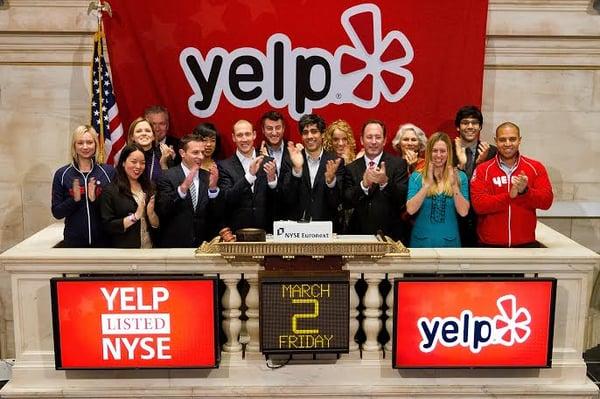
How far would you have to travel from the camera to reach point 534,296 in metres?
4.50

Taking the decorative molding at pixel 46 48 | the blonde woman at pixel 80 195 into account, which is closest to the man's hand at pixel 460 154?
the blonde woman at pixel 80 195

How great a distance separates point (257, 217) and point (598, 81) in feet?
13.3

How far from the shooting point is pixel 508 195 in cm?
492

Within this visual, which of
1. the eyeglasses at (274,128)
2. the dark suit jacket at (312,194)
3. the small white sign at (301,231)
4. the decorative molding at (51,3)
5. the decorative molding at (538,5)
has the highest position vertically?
the decorative molding at (538,5)

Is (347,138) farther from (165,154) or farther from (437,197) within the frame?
(165,154)

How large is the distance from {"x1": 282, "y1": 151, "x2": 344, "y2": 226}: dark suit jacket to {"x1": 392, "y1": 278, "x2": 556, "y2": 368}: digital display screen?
1078 mm

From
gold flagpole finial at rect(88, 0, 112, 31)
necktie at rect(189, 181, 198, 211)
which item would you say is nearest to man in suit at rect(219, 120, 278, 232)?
necktie at rect(189, 181, 198, 211)

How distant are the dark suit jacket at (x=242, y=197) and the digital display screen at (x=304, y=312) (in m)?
0.88

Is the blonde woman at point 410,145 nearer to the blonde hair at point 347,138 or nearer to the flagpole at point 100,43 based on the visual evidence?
the blonde hair at point 347,138

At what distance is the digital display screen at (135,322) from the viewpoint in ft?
14.6

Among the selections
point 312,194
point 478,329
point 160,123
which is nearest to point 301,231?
point 312,194

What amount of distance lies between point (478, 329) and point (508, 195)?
1.04m

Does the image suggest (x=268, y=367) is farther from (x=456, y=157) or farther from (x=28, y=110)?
(x=28, y=110)

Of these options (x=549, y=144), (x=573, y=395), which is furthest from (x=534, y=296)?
(x=549, y=144)
